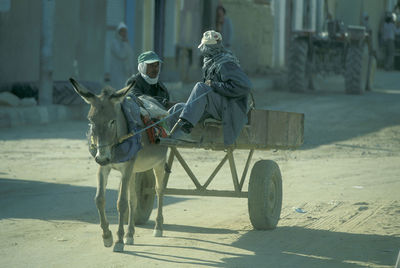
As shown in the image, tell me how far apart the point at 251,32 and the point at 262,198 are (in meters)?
21.4

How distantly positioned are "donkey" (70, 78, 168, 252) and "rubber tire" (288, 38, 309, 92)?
15284 mm

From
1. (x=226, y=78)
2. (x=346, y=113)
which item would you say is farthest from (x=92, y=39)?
(x=226, y=78)

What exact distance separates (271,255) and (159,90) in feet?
7.51

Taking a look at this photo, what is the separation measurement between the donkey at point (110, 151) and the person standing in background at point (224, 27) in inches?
691

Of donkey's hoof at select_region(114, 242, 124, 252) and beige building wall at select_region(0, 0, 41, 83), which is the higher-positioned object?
beige building wall at select_region(0, 0, 41, 83)

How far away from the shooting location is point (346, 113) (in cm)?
1862

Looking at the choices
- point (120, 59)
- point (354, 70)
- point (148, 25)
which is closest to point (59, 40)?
point (120, 59)

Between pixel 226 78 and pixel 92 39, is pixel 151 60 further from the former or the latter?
pixel 92 39

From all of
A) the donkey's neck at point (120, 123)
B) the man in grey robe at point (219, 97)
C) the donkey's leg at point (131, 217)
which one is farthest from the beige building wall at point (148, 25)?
the donkey's neck at point (120, 123)

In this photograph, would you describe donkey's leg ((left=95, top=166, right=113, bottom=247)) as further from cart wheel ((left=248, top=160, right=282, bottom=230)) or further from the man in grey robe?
cart wheel ((left=248, top=160, right=282, bottom=230))

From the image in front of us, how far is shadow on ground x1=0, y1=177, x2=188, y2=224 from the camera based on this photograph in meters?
8.42

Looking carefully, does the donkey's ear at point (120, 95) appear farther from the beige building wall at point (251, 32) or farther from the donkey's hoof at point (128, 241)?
the beige building wall at point (251, 32)

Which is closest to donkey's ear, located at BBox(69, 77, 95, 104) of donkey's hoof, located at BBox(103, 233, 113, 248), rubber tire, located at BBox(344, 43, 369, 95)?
donkey's hoof, located at BBox(103, 233, 113, 248)

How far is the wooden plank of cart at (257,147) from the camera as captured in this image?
7.53m
